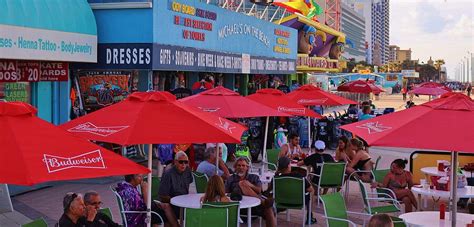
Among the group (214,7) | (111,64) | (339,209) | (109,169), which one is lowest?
(339,209)

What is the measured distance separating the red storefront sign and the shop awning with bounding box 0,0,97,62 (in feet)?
1.59

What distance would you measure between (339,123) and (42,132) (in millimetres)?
18119

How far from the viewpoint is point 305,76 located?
4238cm

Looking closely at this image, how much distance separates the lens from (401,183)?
38.5ft

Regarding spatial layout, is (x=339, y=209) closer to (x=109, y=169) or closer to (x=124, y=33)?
(x=109, y=169)

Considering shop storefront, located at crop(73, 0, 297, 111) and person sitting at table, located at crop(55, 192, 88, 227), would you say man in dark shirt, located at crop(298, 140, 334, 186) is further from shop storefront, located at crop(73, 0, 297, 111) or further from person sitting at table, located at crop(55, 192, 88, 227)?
person sitting at table, located at crop(55, 192, 88, 227)

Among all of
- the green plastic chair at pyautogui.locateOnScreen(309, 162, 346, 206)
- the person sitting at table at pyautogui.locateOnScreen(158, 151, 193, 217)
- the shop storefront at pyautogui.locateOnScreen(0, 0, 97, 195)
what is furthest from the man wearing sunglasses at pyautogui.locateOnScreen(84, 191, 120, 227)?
the shop storefront at pyautogui.locateOnScreen(0, 0, 97, 195)

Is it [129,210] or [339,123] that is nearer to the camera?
[129,210]

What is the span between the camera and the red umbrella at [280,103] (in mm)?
14802

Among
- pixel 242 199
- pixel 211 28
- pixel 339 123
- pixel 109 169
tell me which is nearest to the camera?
pixel 109 169

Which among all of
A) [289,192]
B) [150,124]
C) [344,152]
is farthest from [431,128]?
[344,152]

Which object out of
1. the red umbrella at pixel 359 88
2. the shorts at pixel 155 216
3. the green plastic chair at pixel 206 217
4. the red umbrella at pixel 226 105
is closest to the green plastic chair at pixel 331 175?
the red umbrella at pixel 226 105

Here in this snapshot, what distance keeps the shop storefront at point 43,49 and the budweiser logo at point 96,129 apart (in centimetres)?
500

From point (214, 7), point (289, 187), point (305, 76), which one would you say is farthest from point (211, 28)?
point (305, 76)
